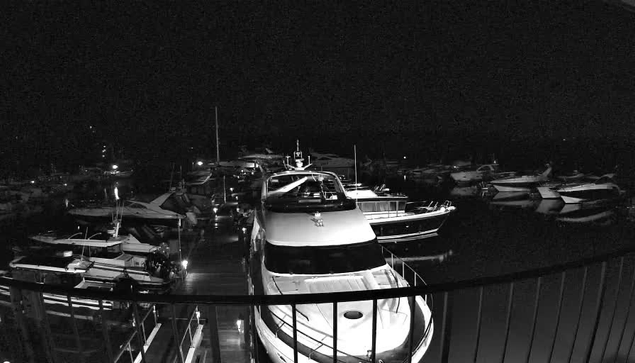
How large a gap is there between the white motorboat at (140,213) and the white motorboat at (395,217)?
9.75m

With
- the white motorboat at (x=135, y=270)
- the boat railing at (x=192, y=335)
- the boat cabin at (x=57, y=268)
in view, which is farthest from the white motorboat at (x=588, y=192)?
the boat cabin at (x=57, y=268)

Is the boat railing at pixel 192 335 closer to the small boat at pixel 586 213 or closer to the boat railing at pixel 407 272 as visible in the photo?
the boat railing at pixel 407 272

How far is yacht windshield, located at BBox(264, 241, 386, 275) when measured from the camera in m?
6.35

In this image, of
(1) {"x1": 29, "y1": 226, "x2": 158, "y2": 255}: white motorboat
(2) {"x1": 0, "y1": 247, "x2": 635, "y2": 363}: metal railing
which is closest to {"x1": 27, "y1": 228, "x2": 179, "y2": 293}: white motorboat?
(1) {"x1": 29, "y1": 226, "x2": 158, "y2": 255}: white motorboat

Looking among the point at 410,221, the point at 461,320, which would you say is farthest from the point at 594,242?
the point at 461,320

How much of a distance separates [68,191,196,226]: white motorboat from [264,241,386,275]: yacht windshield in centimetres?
1322

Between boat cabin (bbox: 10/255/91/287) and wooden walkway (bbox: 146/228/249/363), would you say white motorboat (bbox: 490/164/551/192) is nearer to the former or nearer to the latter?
wooden walkway (bbox: 146/228/249/363)

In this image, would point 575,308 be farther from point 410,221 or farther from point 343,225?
point 343,225

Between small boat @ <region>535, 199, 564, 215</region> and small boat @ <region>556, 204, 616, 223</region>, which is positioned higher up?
Result: small boat @ <region>556, 204, 616, 223</region>

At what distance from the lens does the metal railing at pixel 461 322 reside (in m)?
1.79

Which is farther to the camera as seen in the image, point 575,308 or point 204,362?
point 575,308

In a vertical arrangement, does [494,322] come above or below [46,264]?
below

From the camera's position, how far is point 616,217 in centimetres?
2670

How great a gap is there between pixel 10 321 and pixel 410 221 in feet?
53.0
